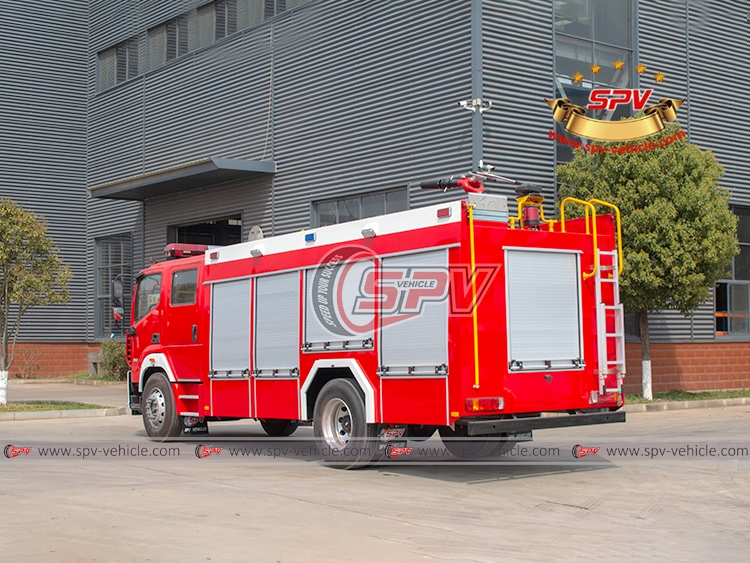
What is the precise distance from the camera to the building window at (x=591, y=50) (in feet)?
73.0

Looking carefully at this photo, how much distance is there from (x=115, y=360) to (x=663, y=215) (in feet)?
64.2

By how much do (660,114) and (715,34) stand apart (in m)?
5.54

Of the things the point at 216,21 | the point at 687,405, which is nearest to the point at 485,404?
the point at 687,405

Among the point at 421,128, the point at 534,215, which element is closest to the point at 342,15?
the point at 421,128

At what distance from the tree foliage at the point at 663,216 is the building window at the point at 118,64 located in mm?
18457

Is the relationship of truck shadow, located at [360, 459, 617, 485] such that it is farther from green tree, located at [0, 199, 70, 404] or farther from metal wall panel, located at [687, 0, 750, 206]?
metal wall panel, located at [687, 0, 750, 206]

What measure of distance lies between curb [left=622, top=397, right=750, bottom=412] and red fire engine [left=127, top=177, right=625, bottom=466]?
8408 millimetres

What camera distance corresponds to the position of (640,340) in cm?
2303

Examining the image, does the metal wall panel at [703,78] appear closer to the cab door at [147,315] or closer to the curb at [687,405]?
the curb at [687,405]

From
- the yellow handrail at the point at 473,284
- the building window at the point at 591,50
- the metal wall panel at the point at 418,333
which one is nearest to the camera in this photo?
the yellow handrail at the point at 473,284

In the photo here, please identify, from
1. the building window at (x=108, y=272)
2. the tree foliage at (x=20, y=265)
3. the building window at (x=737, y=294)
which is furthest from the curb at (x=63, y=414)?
the building window at (x=737, y=294)

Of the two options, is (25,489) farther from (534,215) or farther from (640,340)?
(640,340)

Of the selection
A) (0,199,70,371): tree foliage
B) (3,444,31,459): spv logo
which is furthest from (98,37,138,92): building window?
(3,444,31,459): spv logo

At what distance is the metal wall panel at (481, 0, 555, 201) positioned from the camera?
68.4ft
